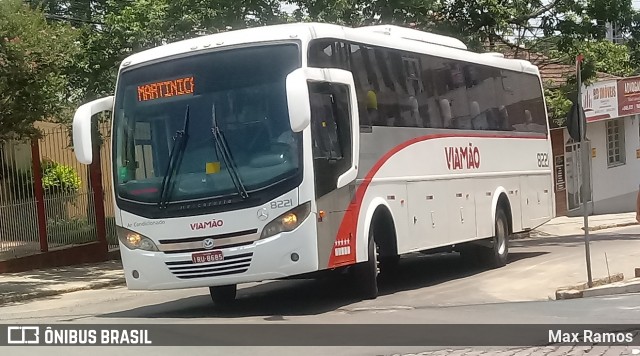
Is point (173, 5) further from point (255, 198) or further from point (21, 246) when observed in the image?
point (255, 198)

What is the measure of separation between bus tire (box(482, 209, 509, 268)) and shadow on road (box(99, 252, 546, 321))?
0.30 m

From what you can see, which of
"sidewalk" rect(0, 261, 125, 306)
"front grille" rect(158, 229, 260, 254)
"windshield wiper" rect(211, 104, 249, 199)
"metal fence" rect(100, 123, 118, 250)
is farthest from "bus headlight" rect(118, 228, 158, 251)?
"metal fence" rect(100, 123, 118, 250)

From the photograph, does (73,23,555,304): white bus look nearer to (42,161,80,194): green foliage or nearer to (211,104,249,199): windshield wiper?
(211,104,249,199): windshield wiper

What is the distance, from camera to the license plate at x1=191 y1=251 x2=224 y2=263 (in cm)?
1124

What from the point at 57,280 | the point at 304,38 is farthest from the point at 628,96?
the point at 304,38

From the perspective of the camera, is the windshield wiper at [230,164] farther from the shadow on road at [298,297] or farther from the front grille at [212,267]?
the shadow on road at [298,297]

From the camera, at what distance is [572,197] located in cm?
3328

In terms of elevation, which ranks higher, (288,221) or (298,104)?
(298,104)

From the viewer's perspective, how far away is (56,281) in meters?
19.5

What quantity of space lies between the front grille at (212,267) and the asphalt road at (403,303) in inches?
24.0

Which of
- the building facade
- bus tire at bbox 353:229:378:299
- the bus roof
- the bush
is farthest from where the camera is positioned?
the building facade

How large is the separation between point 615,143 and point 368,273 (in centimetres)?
2577

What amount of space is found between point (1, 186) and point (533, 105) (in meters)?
11.8

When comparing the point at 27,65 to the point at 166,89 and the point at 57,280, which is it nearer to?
the point at 166,89
